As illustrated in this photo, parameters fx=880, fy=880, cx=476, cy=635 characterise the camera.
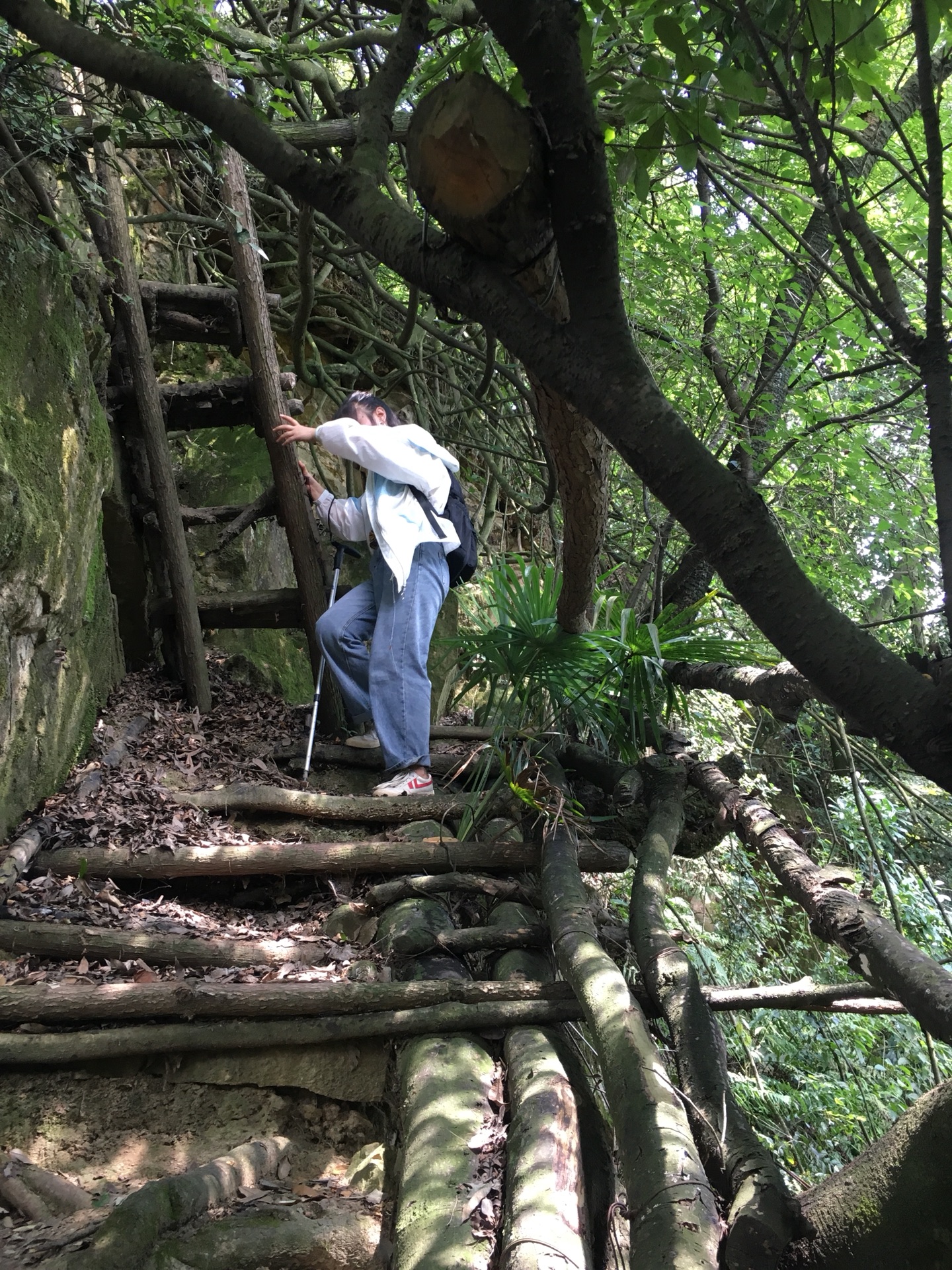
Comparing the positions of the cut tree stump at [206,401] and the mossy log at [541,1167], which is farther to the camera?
the cut tree stump at [206,401]

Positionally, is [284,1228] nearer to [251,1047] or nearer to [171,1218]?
[171,1218]

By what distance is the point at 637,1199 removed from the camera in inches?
66.4

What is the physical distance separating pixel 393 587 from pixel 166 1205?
3.16 meters

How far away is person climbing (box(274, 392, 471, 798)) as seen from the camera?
450cm

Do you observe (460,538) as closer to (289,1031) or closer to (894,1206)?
(289,1031)

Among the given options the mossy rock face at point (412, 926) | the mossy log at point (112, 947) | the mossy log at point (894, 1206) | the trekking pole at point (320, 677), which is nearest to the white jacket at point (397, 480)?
the trekking pole at point (320, 677)

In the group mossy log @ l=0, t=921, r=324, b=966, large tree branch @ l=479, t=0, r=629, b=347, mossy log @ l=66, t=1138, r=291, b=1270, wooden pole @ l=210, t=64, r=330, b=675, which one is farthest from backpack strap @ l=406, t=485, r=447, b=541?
large tree branch @ l=479, t=0, r=629, b=347

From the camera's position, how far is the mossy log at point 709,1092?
150cm

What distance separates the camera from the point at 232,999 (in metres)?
2.57

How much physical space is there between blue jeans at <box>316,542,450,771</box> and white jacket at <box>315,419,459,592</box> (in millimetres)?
127

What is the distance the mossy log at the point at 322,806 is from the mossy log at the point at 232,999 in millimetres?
1398

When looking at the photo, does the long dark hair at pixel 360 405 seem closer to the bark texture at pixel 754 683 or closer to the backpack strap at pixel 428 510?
the backpack strap at pixel 428 510

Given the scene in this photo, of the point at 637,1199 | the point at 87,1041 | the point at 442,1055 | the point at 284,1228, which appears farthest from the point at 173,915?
the point at 637,1199

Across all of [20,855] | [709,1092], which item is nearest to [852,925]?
[709,1092]
